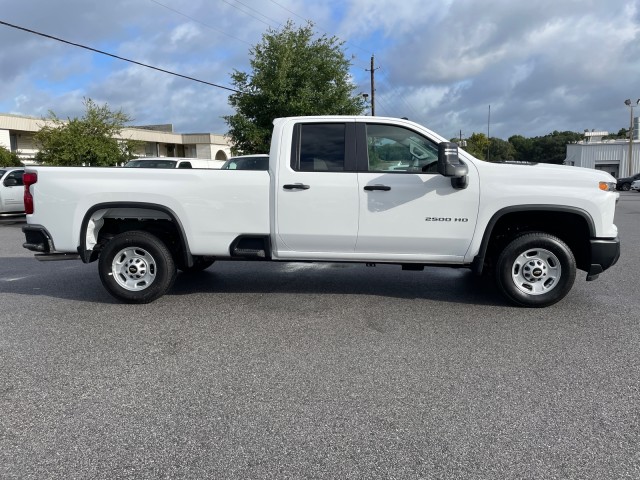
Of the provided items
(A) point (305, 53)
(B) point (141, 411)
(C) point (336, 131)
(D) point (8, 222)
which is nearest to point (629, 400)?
(B) point (141, 411)

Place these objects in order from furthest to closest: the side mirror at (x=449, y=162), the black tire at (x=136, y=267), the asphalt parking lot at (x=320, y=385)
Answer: the black tire at (x=136, y=267) < the side mirror at (x=449, y=162) < the asphalt parking lot at (x=320, y=385)

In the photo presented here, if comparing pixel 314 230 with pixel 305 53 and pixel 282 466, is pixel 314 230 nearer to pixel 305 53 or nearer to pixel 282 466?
pixel 282 466

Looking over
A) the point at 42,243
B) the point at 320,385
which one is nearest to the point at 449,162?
the point at 320,385

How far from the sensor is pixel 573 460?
9.66 feet

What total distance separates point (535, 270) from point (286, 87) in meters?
18.6

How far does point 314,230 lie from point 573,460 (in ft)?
11.6

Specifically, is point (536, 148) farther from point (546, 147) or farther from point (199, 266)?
point (199, 266)

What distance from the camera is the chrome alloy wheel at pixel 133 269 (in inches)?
241

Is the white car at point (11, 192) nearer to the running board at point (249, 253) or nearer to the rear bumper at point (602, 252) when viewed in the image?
the running board at point (249, 253)

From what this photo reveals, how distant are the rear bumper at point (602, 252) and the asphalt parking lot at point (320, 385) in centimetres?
53

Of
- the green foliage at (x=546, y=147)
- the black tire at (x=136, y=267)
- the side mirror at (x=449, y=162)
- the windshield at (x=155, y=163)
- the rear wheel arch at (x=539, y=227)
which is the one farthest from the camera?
the green foliage at (x=546, y=147)

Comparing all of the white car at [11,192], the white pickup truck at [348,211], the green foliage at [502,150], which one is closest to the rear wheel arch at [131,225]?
the white pickup truck at [348,211]

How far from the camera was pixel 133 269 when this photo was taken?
6137 mm

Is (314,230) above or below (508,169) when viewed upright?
below
